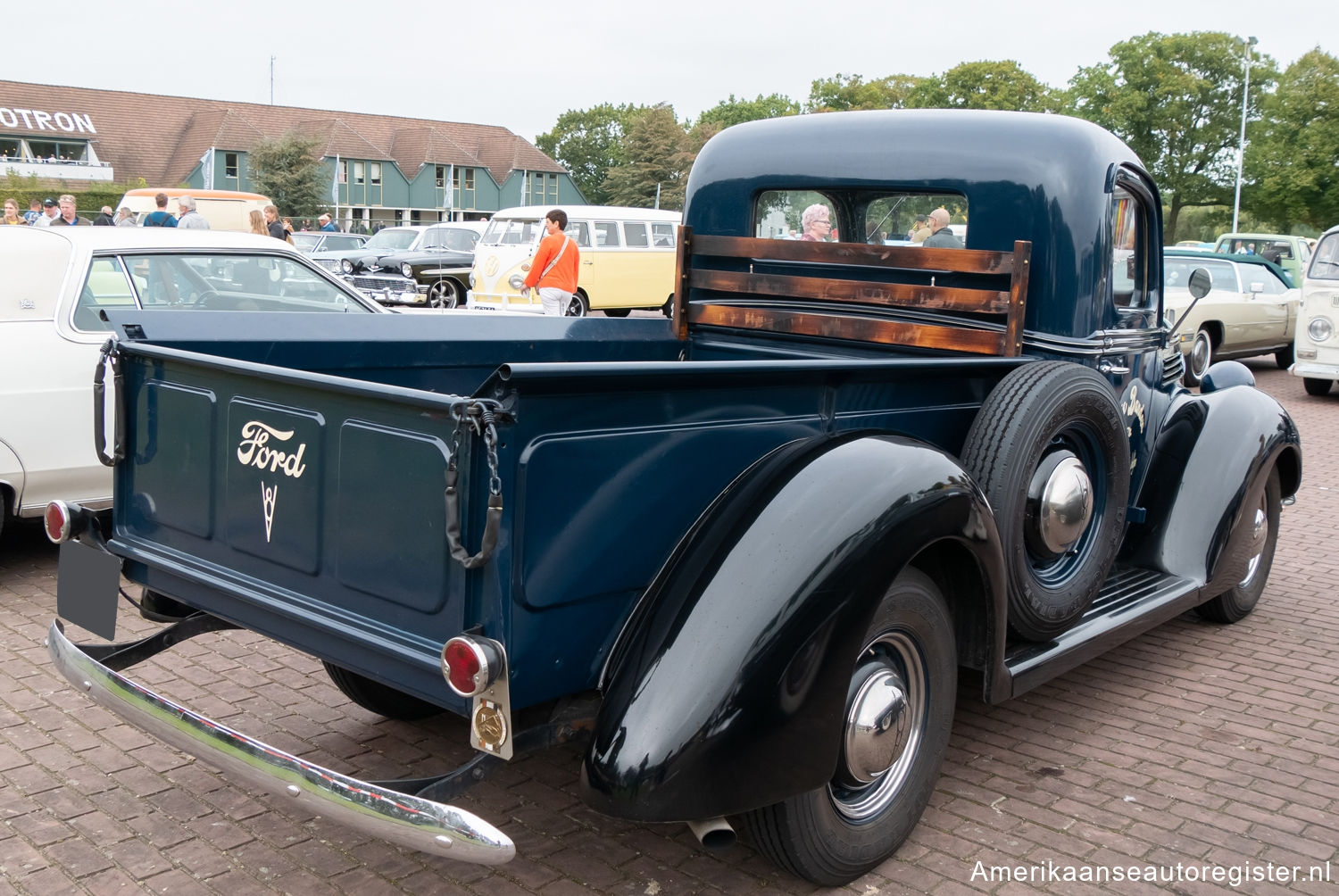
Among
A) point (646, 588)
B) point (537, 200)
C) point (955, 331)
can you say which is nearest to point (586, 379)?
point (646, 588)

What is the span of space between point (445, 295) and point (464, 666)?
1960cm

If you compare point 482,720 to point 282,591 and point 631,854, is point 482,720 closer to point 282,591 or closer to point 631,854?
point 282,591

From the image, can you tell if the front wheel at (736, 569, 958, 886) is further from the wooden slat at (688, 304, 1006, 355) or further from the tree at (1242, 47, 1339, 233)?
the tree at (1242, 47, 1339, 233)

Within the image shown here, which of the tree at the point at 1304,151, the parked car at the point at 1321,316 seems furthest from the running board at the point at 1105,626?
the tree at the point at 1304,151

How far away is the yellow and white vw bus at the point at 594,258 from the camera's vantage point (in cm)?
1738

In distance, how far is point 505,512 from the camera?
7.47 feet

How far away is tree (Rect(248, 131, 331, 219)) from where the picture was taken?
5228cm

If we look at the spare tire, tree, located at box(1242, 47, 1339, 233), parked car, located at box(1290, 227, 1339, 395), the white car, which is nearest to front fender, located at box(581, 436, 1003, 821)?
the spare tire

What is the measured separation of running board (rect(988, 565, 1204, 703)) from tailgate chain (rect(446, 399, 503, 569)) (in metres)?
1.71

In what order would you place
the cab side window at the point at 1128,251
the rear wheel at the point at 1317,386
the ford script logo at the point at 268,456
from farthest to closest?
the rear wheel at the point at 1317,386
the cab side window at the point at 1128,251
the ford script logo at the point at 268,456

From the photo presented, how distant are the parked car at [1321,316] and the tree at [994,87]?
5652cm

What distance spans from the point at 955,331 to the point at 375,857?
103 inches

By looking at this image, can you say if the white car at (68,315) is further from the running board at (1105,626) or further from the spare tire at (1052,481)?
the running board at (1105,626)

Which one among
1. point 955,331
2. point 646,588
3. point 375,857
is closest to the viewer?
point 646,588
